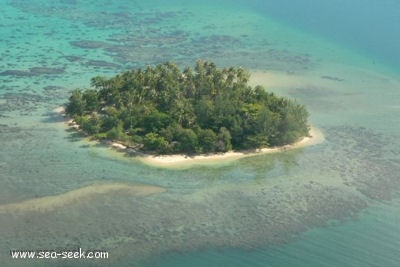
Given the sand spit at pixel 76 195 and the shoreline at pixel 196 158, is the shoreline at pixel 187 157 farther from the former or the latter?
the sand spit at pixel 76 195

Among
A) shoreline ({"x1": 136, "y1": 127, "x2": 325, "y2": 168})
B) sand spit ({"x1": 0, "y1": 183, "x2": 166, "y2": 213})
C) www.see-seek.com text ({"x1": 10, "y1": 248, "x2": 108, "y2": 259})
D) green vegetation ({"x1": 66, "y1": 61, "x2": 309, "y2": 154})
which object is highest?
green vegetation ({"x1": 66, "y1": 61, "x2": 309, "y2": 154})

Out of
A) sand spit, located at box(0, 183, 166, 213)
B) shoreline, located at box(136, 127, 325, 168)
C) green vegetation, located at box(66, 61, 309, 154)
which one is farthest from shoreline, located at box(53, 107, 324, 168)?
sand spit, located at box(0, 183, 166, 213)

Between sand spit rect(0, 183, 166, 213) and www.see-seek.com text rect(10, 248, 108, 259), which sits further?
sand spit rect(0, 183, 166, 213)

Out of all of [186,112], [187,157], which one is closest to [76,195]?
[187,157]

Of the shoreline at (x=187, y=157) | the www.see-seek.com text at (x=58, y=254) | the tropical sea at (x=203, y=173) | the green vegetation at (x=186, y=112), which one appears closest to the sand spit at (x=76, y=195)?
the tropical sea at (x=203, y=173)

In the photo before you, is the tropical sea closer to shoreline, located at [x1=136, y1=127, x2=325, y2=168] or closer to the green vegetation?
shoreline, located at [x1=136, y1=127, x2=325, y2=168]

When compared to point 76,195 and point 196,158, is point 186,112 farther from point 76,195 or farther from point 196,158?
point 76,195

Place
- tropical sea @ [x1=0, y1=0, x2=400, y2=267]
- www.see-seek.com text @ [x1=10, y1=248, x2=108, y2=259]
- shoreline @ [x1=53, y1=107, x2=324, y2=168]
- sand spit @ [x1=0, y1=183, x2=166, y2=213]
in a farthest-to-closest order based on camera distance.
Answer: shoreline @ [x1=53, y1=107, x2=324, y2=168]
sand spit @ [x1=0, y1=183, x2=166, y2=213]
tropical sea @ [x1=0, y1=0, x2=400, y2=267]
www.see-seek.com text @ [x1=10, y1=248, x2=108, y2=259]
